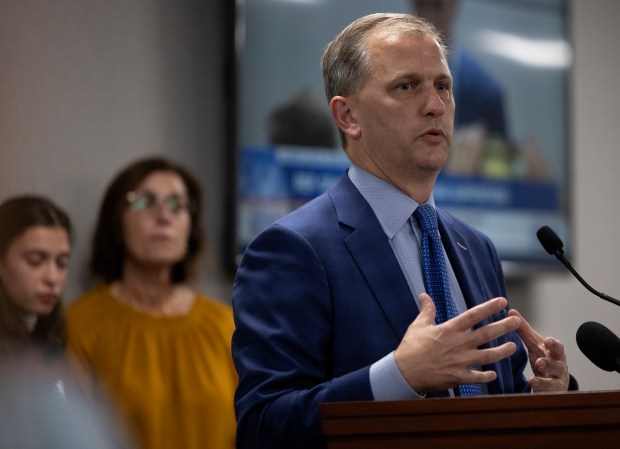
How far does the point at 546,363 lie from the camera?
2025 millimetres

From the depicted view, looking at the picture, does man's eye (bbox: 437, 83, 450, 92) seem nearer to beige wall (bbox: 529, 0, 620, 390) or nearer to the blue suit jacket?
the blue suit jacket

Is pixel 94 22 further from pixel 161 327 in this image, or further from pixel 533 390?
pixel 533 390

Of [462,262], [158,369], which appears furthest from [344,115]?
[158,369]

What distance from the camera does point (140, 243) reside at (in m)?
3.79

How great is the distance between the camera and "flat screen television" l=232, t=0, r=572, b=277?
13.8ft

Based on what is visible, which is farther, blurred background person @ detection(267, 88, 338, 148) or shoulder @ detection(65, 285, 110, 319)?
blurred background person @ detection(267, 88, 338, 148)

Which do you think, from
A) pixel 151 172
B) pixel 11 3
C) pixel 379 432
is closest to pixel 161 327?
pixel 151 172

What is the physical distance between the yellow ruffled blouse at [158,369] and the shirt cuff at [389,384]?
186 cm

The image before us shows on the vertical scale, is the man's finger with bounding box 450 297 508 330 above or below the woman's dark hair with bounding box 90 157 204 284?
above

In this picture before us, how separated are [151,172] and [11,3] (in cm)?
141

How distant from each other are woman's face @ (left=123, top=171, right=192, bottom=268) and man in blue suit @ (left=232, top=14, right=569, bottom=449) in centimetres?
159

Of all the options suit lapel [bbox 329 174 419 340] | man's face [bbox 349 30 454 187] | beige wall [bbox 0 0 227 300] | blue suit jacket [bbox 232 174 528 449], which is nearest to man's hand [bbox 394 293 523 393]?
blue suit jacket [bbox 232 174 528 449]

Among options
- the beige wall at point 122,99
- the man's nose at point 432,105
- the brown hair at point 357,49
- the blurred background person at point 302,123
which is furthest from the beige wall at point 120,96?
the man's nose at point 432,105

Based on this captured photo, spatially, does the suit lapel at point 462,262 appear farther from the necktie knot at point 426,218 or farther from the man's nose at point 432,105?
the man's nose at point 432,105
